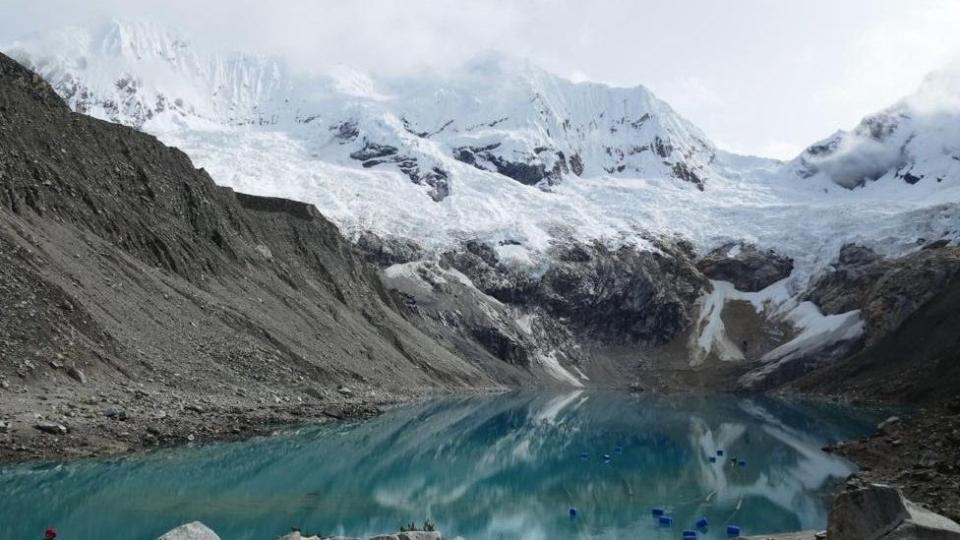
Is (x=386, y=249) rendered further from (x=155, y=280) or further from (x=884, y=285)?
(x=155, y=280)

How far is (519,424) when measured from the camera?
7600 centimetres

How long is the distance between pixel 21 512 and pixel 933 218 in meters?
189

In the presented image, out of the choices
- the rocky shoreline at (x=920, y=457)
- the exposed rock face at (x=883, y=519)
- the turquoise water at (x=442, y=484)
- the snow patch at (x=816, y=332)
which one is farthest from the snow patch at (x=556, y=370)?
the exposed rock face at (x=883, y=519)

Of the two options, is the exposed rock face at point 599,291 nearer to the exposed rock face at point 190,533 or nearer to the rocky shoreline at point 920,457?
the rocky shoreline at point 920,457

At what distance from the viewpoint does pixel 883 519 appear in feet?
55.5

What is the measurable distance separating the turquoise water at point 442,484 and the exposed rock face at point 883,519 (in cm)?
1364

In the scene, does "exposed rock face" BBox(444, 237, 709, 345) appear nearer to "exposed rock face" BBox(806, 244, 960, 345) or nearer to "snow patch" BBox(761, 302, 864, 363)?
"snow patch" BBox(761, 302, 864, 363)

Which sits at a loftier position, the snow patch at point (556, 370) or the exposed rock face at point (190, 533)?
the exposed rock face at point (190, 533)

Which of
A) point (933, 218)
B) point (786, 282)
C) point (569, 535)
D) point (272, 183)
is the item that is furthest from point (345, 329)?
point (933, 218)

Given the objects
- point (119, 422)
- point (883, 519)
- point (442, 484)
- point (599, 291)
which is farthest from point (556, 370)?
point (883, 519)

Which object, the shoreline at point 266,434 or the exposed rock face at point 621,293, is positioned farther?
the exposed rock face at point 621,293

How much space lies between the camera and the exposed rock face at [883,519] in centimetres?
1541

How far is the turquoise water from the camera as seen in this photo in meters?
29.5

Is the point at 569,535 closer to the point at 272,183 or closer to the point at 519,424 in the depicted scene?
the point at 519,424
